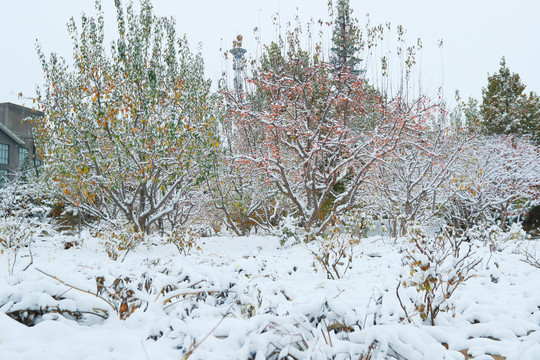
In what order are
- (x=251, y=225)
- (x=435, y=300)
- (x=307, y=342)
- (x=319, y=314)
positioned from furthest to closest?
(x=251, y=225) < (x=435, y=300) < (x=319, y=314) < (x=307, y=342)

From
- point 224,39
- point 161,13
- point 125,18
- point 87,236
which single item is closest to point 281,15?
point 224,39

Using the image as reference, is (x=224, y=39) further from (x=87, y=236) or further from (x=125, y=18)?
(x=87, y=236)

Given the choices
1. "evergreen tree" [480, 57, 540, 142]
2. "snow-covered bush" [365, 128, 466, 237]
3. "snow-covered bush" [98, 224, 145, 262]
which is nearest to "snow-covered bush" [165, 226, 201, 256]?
"snow-covered bush" [98, 224, 145, 262]

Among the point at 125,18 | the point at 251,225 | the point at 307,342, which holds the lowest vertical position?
the point at 251,225

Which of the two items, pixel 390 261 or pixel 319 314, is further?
pixel 390 261

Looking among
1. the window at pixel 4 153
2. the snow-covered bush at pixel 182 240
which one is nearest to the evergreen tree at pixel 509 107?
the snow-covered bush at pixel 182 240

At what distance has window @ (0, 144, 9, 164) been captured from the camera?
29.7m

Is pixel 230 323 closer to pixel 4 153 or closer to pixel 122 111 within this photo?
pixel 122 111

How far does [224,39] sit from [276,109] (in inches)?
199

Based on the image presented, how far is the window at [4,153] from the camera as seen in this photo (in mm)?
29689

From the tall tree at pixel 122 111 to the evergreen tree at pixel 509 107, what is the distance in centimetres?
2252

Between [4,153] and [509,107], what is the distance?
133ft

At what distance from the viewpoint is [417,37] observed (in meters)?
11.4

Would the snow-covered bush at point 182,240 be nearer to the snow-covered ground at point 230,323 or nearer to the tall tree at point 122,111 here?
the tall tree at point 122,111
